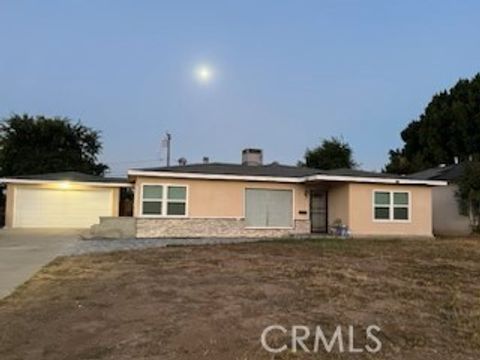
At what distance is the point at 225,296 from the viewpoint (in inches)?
301

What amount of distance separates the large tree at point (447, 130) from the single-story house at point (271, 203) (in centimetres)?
1682

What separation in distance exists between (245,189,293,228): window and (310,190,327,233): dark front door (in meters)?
1.32

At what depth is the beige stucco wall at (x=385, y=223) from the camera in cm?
2048

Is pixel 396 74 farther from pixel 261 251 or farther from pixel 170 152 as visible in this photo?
pixel 170 152

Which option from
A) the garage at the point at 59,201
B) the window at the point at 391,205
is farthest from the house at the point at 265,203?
the garage at the point at 59,201

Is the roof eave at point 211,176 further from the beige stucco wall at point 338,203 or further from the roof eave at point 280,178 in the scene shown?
the beige stucco wall at point 338,203

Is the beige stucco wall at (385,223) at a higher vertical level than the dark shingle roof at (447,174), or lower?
lower

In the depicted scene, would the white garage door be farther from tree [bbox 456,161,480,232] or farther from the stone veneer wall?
tree [bbox 456,161,480,232]

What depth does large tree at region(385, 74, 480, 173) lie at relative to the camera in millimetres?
37750

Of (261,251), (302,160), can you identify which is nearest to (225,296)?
(261,251)

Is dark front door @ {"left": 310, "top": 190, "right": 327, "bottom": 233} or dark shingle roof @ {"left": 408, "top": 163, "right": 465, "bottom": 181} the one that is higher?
dark shingle roof @ {"left": 408, "top": 163, "right": 465, "bottom": 181}

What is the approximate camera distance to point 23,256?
13.4 metres

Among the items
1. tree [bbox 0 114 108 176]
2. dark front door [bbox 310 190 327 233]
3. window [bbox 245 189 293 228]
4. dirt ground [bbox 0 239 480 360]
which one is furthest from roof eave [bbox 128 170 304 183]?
tree [bbox 0 114 108 176]

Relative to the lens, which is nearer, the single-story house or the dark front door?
the single-story house
